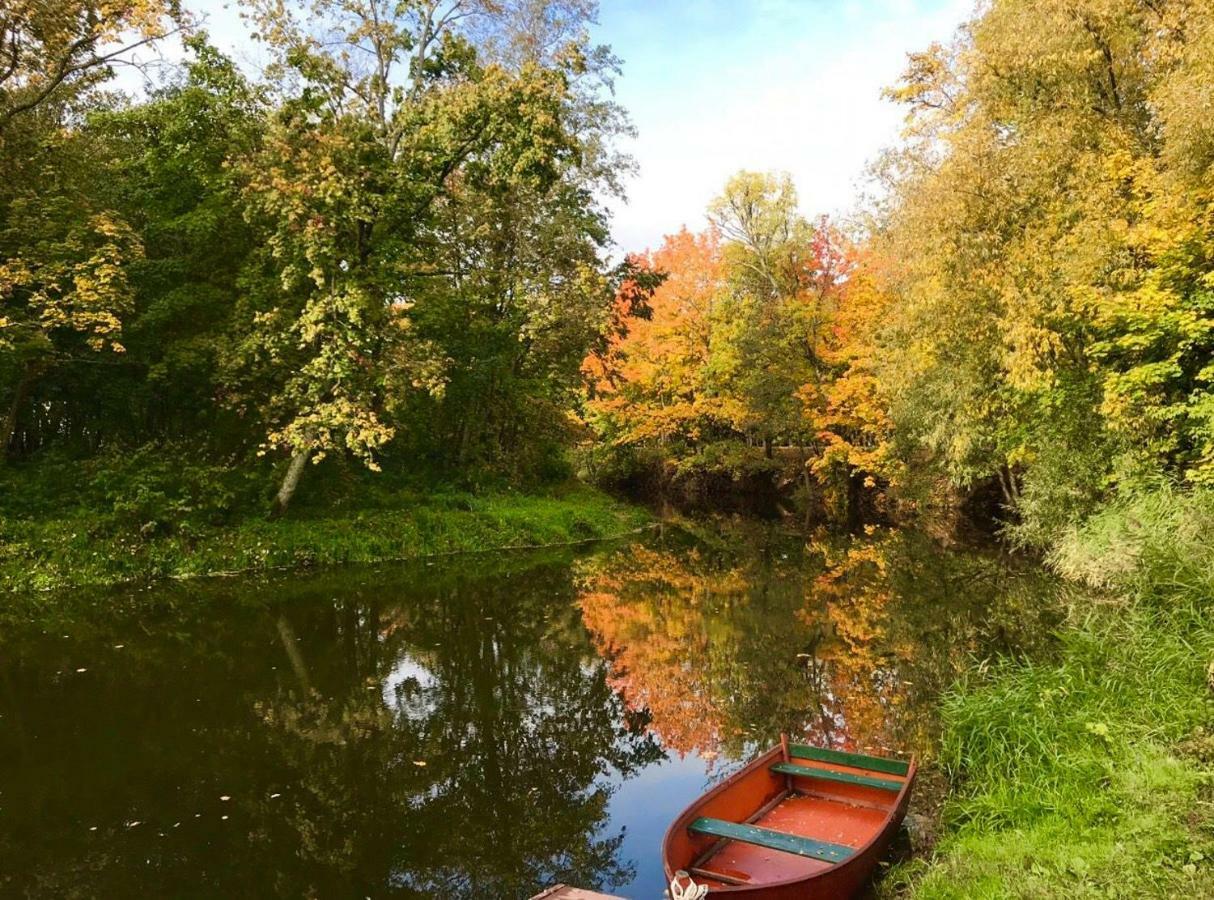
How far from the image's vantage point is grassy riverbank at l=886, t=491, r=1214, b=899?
476 centimetres

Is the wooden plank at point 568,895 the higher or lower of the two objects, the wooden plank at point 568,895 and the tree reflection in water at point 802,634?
the higher

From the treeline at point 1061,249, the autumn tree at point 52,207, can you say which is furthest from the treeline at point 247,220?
the treeline at point 1061,249

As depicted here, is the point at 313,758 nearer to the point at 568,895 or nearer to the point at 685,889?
the point at 568,895

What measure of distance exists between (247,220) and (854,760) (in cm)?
1672

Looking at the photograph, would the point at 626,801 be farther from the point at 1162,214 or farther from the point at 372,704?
the point at 1162,214

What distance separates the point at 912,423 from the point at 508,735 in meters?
18.1

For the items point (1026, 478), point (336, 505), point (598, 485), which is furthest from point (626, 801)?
point (598, 485)

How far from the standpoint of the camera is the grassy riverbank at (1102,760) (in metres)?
→ 4.76

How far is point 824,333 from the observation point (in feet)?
101

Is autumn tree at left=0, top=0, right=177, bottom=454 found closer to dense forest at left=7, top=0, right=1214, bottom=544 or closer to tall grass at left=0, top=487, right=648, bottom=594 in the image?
dense forest at left=7, top=0, right=1214, bottom=544

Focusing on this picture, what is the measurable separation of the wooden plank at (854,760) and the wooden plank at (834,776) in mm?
128

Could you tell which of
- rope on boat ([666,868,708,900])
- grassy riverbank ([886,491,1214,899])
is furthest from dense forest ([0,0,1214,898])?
rope on boat ([666,868,708,900])

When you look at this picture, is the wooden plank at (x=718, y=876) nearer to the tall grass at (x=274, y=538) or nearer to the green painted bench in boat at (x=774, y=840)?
the green painted bench in boat at (x=774, y=840)

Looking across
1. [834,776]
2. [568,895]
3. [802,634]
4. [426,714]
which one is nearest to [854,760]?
[834,776]
